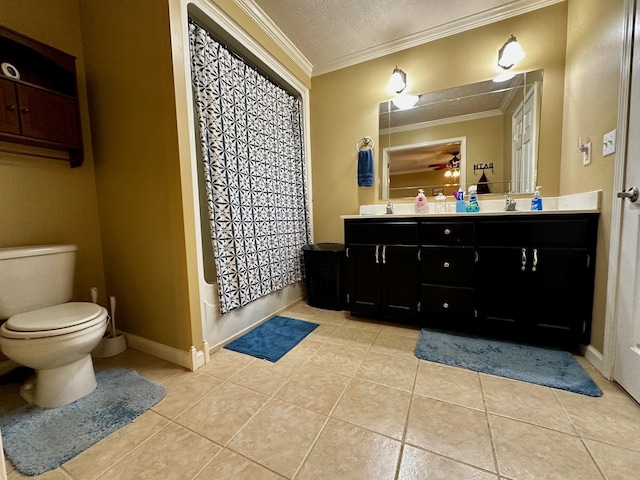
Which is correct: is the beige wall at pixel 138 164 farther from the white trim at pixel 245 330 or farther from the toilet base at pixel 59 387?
the toilet base at pixel 59 387

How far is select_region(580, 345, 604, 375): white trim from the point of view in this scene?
1.36 meters

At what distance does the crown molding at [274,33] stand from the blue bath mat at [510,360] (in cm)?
257

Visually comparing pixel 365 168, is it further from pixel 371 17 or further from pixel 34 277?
pixel 34 277

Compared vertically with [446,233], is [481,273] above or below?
below

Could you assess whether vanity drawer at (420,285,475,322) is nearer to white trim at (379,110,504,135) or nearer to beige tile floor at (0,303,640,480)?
beige tile floor at (0,303,640,480)

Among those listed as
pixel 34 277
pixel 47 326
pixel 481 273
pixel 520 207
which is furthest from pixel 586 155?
pixel 34 277

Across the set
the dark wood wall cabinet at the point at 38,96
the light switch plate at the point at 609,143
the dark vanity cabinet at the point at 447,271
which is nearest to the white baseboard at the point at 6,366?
the dark wood wall cabinet at the point at 38,96

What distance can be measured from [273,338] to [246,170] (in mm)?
1221

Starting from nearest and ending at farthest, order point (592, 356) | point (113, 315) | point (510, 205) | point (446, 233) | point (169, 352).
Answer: point (592, 356), point (169, 352), point (113, 315), point (446, 233), point (510, 205)

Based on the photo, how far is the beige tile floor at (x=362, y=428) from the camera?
875mm

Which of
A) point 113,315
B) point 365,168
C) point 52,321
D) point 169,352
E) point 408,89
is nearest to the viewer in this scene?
point 52,321

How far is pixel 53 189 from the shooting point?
63.9 inches

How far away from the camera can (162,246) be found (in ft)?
4.89

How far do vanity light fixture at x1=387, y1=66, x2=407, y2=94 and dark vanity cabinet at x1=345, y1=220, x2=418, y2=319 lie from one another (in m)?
1.23
